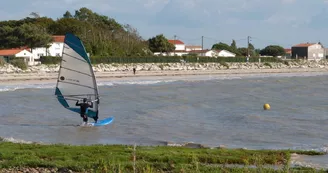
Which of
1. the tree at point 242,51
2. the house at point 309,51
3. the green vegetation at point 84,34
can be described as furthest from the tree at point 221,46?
the green vegetation at point 84,34

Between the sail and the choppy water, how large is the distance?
3.82 feet

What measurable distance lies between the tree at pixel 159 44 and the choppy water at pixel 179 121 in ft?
207

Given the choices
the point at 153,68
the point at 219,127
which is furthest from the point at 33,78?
the point at 219,127

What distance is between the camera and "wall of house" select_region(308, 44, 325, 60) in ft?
445

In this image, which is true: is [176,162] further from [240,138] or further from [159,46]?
[159,46]

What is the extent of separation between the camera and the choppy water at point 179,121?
698 inches

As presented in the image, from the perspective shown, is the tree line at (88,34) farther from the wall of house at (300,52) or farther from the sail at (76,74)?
the sail at (76,74)

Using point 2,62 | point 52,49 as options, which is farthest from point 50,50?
point 2,62

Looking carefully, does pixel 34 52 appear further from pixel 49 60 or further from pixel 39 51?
pixel 49 60

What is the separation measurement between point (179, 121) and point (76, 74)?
16.3 ft

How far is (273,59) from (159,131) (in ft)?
286

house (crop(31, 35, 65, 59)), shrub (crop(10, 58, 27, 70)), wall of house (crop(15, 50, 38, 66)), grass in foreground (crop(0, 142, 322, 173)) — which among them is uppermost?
house (crop(31, 35, 65, 59))

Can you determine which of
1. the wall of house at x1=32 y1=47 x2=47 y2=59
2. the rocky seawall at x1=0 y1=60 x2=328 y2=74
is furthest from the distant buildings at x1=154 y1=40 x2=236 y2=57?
the wall of house at x1=32 y1=47 x2=47 y2=59

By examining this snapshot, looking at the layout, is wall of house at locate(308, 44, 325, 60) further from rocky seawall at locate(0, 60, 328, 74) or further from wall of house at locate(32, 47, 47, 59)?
wall of house at locate(32, 47, 47, 59)
